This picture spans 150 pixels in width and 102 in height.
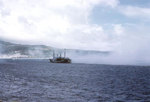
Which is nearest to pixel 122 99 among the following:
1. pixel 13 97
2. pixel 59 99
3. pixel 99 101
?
pixel 99 101

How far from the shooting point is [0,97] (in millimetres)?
34438

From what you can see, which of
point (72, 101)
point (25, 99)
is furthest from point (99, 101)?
point (25, 99)

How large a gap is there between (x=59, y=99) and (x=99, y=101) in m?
7.78

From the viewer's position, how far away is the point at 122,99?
1447 inches

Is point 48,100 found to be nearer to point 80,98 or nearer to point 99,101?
point 80,98

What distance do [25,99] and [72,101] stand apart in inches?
348

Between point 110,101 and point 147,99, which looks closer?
point 110,101

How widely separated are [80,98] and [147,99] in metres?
14.2

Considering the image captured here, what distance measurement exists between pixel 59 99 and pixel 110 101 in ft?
32.7

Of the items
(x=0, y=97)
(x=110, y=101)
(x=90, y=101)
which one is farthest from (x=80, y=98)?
(x=0, y=97)

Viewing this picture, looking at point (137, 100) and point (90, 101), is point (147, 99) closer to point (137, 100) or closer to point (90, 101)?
point (137, 100)

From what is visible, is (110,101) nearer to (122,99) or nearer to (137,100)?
(122,99)

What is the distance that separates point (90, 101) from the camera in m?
34.3

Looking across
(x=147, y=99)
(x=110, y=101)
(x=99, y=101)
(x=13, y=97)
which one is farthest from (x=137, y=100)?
(x=13, y=97)
